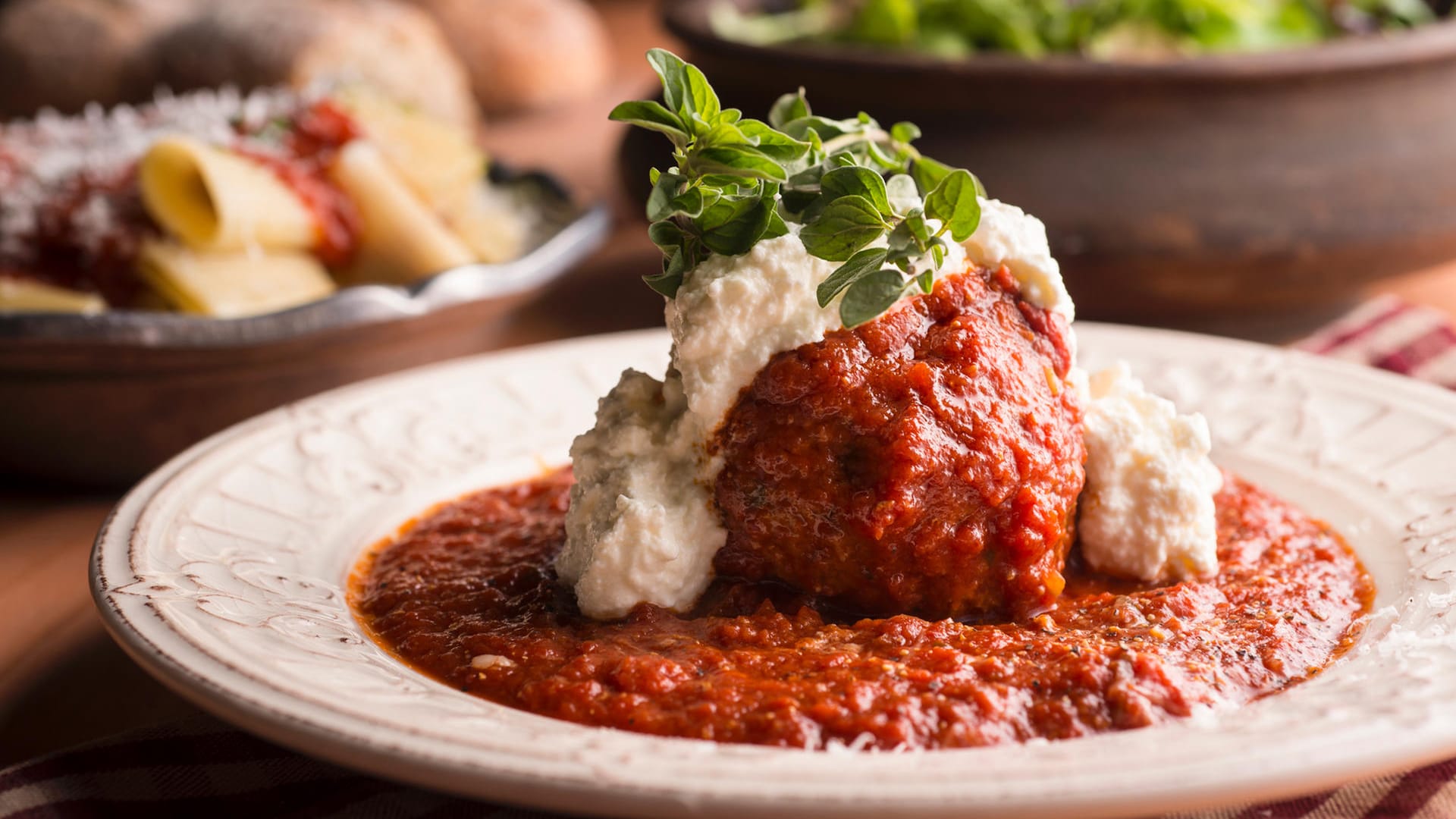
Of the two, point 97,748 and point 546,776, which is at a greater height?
point 546,776

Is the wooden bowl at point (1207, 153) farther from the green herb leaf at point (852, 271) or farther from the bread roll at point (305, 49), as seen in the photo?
the bread roll at point (305, 49)

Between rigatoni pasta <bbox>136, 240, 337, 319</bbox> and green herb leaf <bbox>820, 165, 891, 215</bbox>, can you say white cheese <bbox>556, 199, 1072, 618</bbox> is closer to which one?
green herb leaf <bbox>820, 165, 891, 215</bbox>

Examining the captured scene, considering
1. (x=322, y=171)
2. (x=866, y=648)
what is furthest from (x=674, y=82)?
(x=322, y=171)

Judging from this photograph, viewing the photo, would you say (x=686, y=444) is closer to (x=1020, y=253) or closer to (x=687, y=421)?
(x=687, y=421)

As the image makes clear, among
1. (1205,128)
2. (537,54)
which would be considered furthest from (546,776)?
(537,54)

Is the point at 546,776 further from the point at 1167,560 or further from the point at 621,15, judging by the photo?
the point at 621,15
